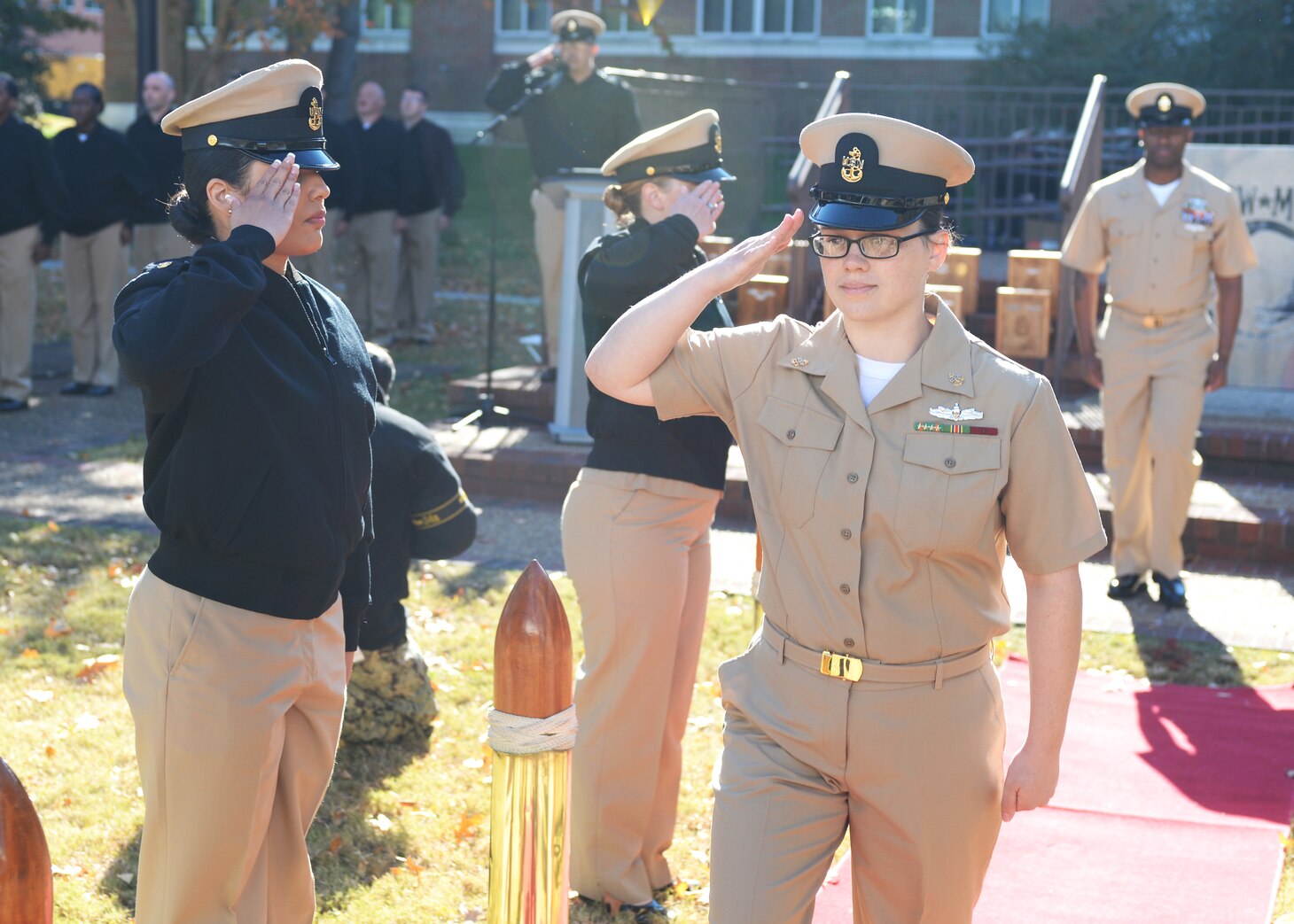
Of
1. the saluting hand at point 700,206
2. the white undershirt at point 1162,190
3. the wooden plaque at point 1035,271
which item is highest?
the saluting hand at point 700,206

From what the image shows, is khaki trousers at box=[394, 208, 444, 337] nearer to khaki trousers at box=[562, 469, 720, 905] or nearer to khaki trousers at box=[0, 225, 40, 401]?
khaki trousers at box=[0, 225, 40, 401]

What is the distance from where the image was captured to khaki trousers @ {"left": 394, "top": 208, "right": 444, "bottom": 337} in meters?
15.0

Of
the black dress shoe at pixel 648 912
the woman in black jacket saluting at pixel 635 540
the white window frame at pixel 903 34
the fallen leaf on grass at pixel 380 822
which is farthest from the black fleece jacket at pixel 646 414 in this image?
the white window frame at pixel 903 34

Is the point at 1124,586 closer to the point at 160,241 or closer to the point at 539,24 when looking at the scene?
the point at 160,241

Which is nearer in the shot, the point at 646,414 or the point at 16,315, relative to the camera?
the point at 646,414

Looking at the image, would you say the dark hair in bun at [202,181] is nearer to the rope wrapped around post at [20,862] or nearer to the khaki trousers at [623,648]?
the khaki trousers at [623,648]

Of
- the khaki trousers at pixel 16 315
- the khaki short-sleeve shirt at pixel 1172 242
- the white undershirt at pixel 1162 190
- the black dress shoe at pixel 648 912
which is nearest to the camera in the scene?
the black dress shoe at pixel 648 912

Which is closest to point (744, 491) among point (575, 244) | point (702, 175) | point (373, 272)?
point (575, 244)

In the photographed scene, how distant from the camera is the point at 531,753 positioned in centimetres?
272

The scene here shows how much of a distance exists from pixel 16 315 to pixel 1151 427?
857 centimetres

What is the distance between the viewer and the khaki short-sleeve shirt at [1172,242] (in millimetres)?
7398

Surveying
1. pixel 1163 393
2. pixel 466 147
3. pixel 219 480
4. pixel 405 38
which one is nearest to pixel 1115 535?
pixel 1163 393

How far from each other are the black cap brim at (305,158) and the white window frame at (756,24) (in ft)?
82.6

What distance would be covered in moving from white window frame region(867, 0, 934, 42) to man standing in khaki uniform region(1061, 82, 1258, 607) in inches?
791
